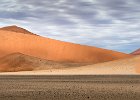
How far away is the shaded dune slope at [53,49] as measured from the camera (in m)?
114

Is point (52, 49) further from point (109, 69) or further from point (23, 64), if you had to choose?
point (109, 69)

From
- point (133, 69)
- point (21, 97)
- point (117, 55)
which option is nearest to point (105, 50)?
point (117, 55)

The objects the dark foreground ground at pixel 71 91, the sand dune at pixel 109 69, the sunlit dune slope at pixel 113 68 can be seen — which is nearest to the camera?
the dark foreground ground at pixel 71 91

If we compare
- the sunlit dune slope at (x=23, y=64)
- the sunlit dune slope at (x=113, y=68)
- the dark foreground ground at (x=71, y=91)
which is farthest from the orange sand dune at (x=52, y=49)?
the dark foreground ground at (x=71, y=91)

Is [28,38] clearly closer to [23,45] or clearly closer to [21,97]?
[23,45]

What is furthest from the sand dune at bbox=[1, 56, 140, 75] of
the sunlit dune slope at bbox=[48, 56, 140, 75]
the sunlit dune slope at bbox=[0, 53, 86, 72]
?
the sunlit dune slope at bbox=[0, 53, 86, 72]

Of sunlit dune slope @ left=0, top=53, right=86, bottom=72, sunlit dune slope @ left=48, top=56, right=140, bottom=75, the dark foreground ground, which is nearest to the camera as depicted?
the dark foreground ground

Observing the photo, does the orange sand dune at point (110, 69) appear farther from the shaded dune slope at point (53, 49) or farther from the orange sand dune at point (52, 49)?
the orange sand dune at point (52, 49)

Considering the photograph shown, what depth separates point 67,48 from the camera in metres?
124

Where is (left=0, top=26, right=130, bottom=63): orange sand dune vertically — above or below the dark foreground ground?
below

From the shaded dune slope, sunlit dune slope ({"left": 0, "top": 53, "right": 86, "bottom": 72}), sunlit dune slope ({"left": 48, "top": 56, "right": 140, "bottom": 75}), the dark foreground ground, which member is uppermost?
the dark foreground ground

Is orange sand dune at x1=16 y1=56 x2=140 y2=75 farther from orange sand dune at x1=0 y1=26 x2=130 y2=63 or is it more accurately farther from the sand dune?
orange sand dune at x1=0 y1=26 x2=130 y2=63

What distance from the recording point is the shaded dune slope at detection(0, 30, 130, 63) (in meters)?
114

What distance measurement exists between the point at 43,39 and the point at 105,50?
1839cm
